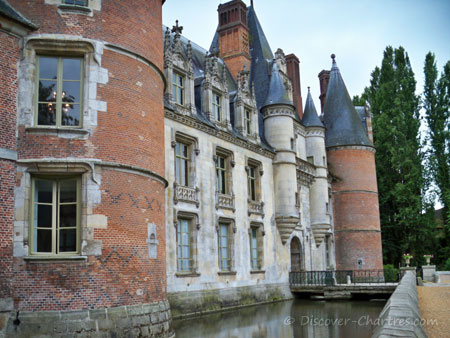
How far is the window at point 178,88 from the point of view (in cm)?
1994

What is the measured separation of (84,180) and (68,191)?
47 centimetres

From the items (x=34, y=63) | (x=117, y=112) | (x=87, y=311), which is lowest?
(x=87, y=311)

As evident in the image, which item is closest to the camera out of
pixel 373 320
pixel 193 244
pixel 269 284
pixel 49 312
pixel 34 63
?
pixel 49 312

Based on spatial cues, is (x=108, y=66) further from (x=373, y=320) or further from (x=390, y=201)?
(x=390, y=201)

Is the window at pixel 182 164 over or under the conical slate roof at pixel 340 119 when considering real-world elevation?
under

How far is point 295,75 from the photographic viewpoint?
34.8 metres

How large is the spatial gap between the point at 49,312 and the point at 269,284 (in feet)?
49.5

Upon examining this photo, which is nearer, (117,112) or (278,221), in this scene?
(117,112)

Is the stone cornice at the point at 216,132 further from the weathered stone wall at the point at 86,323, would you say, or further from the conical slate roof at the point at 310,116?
the weathered stone wall at the point at 86,323

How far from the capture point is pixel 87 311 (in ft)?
36.1

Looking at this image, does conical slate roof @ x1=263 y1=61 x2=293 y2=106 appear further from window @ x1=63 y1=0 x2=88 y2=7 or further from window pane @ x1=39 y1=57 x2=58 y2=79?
window pane @ x1=39 y1=57 x2=58 y2=79

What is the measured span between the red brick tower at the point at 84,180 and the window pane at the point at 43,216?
0.07 feet

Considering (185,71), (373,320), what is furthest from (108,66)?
(373,320)

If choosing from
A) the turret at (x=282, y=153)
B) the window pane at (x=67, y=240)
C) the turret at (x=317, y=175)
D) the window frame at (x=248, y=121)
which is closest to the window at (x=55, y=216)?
the window pane at (x=67, y=240)
